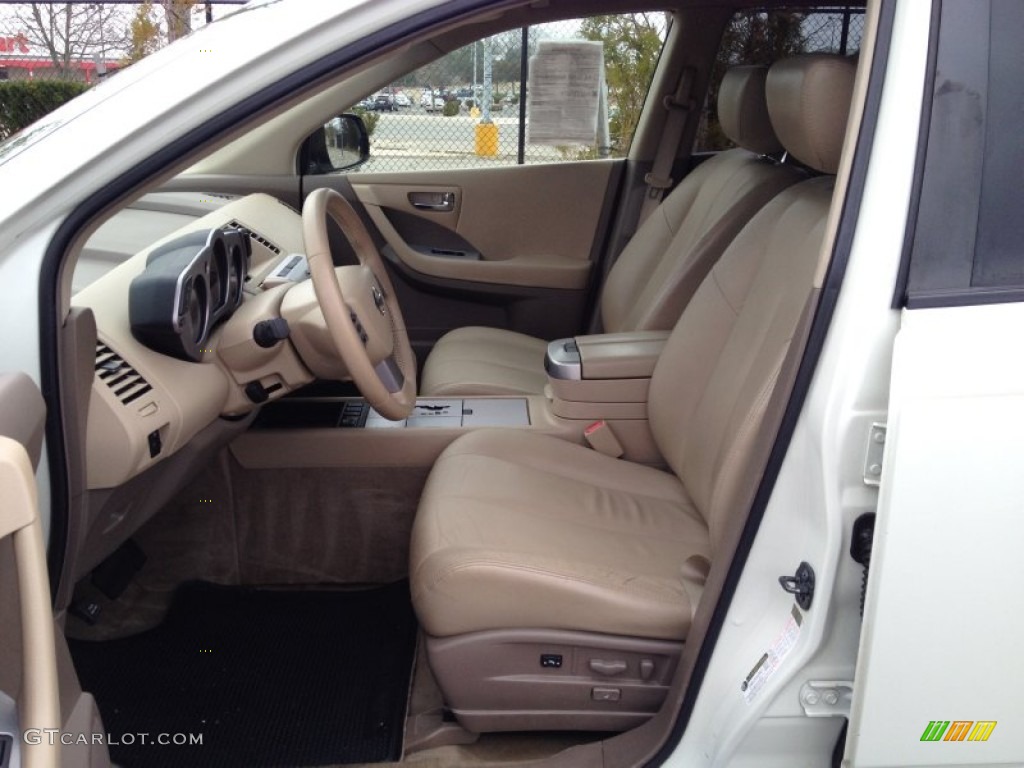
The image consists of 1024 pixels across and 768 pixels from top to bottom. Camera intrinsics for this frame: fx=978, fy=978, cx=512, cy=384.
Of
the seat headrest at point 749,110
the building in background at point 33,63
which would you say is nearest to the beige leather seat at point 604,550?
the seat headrest at point 749,110

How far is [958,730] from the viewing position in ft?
3.95

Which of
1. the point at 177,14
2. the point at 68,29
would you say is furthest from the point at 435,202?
the point at 68,29

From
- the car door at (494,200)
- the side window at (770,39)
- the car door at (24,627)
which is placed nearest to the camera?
the car door at (24,627)

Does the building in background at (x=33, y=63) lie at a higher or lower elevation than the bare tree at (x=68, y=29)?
lower

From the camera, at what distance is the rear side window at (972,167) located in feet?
3.66

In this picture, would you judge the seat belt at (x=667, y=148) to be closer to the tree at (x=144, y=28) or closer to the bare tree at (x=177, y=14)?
the bare tree at (x=177, y=14)

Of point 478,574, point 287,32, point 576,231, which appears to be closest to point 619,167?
point 576,231

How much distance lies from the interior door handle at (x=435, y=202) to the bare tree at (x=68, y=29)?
459 cm

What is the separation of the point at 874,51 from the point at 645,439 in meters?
1.33

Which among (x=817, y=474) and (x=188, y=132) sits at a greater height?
(x=188, y=132)

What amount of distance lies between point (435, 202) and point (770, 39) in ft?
4.13

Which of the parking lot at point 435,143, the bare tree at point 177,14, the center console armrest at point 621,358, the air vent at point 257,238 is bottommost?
the center console armrest at point 621,358

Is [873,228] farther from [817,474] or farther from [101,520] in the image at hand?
[101,520]

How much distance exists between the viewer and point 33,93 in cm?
684
